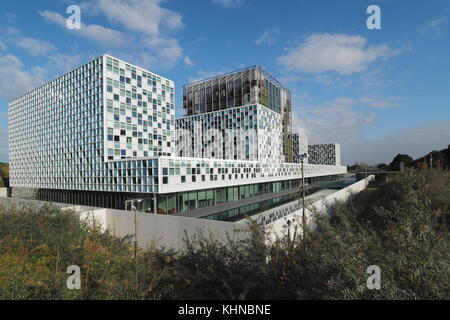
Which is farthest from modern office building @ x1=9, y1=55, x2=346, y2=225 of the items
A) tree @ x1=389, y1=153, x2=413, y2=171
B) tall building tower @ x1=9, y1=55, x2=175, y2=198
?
tree @ x1=389, y1=153, x2=413, y2=171

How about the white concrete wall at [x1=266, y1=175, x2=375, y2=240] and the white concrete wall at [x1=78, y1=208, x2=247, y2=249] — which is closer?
the white concrete wall at [x1=266, y1=175, x2=375, y2=240]

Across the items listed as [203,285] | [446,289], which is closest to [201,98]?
[203,285]

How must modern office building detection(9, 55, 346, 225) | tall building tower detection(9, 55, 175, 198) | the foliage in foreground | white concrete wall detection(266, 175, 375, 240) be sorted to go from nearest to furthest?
the foliage in foreground
white concrete wall detection(266, 175, 375, 240)
modern office building detection(9, 55, 346, 225)
tall building tower detection(9, 55, 175, 198)

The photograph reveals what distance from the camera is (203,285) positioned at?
8.15 meters

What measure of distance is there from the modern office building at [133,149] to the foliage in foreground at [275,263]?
11.1m

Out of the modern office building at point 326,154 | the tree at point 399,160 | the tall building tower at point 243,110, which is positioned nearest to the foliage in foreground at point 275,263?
the tall building tower at point 243,110

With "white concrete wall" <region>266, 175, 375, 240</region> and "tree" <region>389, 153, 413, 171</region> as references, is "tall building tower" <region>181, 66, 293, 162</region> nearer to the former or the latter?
"white concrete wall" <region>266, 175, 375, 240</region>

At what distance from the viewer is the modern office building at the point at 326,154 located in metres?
111

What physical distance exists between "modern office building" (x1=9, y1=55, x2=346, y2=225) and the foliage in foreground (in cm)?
1109

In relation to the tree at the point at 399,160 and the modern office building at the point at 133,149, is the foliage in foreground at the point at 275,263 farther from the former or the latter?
the tree at the point at 399,160

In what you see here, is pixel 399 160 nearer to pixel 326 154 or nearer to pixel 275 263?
pixel 326 154

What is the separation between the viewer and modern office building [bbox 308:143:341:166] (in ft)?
365
